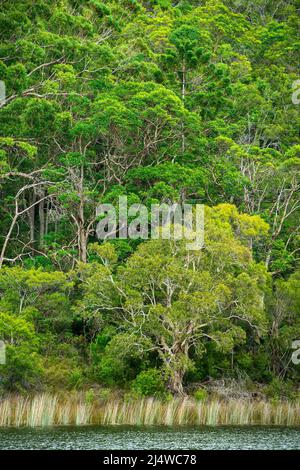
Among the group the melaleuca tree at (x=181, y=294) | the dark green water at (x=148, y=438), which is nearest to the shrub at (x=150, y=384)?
the melaleuca tree at (x=181, y=294)

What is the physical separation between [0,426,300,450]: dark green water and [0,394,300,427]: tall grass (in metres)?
0.87

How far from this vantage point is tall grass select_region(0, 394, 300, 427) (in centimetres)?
1886

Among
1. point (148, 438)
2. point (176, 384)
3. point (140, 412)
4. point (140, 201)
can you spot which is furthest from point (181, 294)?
point (148, 438)

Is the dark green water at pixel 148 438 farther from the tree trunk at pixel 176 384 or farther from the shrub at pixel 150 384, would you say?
the tree trunk at pixel 176 384

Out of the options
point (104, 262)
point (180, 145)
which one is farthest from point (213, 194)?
point (104, 262)

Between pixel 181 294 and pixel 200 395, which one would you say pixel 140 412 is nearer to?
pixel 200 395

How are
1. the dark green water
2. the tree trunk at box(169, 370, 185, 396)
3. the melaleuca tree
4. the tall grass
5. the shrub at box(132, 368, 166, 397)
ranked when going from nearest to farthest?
the dark green water < the tall grass < the melaleuca tree < the shrub at box(132, 368, 166, 397) < the tree trunk at box(169, 370, 185, 396)

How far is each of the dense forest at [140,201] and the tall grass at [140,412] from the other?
1.18 metres

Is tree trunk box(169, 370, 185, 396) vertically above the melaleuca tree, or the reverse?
the melaleuca tree

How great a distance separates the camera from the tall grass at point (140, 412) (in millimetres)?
18859

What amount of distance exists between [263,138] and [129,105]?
773 centimetres

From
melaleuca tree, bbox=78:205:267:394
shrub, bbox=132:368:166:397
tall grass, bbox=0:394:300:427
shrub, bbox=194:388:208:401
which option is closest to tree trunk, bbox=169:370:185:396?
melaleuca tree, bbox=78:205:267:394

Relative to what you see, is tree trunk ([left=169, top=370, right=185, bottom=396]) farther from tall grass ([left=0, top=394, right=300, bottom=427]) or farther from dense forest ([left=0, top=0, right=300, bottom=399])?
tall grass ([left=0, top=394, right=300, bottom=427])
